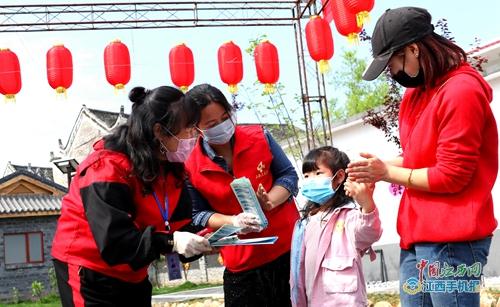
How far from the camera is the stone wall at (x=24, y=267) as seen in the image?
63.2ft

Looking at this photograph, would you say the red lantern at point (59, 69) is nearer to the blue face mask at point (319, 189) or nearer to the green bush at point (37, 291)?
the blue face mask at point (319, 189)

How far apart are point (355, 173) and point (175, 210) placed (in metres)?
0.86

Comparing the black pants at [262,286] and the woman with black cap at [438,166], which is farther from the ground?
the woman with black cap at [438,166]

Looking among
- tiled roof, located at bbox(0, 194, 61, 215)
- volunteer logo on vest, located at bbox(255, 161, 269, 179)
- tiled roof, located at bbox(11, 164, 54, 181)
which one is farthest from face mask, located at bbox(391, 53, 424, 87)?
tiled roof, located at bbox(11, 164, 54, 181)

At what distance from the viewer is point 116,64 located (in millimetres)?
11352

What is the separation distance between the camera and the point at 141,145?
2.46 metres

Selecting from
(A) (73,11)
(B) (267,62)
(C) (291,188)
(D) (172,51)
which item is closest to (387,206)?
(B) (267,62)

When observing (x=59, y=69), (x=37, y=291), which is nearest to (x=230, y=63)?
(x=59, y=69)

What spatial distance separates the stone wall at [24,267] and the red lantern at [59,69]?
31.7ft

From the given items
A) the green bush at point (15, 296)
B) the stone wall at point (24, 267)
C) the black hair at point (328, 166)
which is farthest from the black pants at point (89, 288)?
the stone wall at point (24, 267)

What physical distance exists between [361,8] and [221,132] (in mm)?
6491

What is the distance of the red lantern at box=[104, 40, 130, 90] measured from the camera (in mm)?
11352

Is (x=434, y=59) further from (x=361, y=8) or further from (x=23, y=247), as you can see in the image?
(x=23, y=247)

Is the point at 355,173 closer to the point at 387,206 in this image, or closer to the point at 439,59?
the point at 439,59
